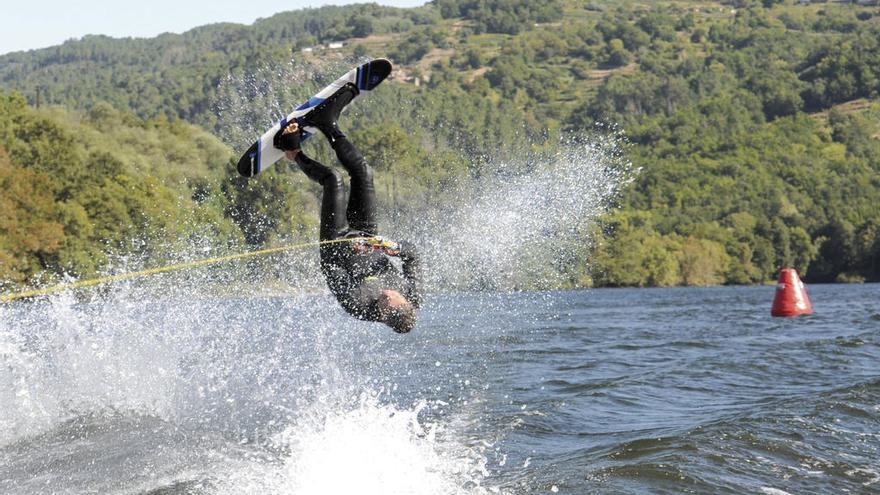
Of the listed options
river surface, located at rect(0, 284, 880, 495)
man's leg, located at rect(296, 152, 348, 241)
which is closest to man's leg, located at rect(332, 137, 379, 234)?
man's leg, located at rect(296, 152, 348, 241)

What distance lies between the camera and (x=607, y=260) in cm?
6900

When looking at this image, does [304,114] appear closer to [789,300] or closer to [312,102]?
[312,102]

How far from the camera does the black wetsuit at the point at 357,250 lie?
28.2 ft

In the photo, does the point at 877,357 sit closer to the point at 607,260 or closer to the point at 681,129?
the point at 607,260

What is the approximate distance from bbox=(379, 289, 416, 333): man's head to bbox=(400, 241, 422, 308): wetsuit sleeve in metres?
0.47

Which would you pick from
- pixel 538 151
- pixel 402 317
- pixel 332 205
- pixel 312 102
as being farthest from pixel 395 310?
pixel 538 151

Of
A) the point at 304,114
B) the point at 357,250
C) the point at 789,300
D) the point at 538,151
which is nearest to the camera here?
the point at 357,250

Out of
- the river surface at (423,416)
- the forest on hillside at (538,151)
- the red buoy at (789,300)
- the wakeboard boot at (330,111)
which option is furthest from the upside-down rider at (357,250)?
the red buoy at (789,300)

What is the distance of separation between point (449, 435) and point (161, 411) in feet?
9.11

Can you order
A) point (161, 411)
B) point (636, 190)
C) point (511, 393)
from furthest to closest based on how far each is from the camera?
point (636, 190) < point (511, 393) < point (161, 411)

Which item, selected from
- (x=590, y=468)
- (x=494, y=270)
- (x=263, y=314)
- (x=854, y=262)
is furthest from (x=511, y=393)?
(x=854, y=262)

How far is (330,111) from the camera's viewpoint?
9414mm

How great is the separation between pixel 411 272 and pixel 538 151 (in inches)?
2440

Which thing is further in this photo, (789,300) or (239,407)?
(789,300)
